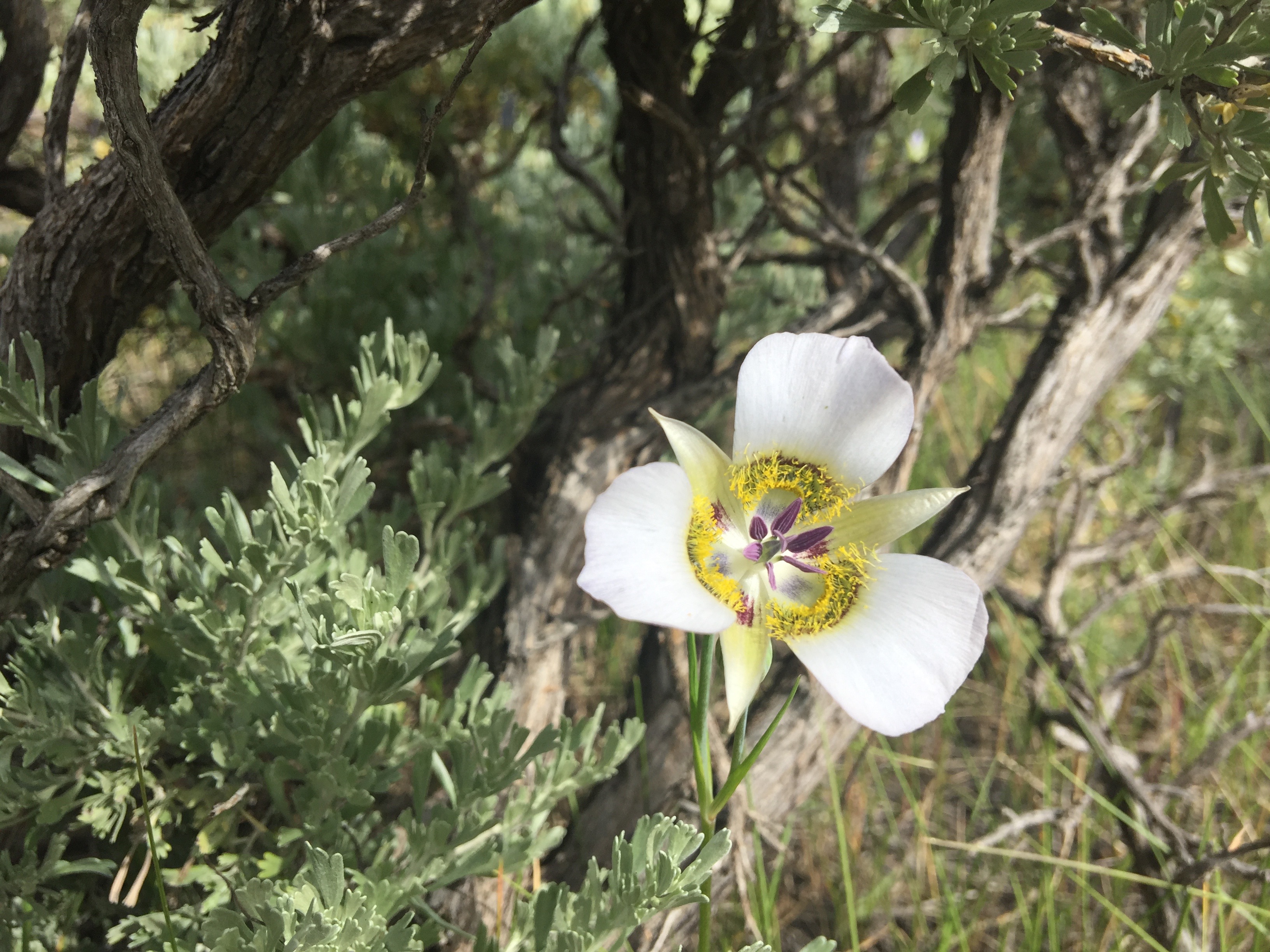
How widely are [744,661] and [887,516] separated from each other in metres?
0.21

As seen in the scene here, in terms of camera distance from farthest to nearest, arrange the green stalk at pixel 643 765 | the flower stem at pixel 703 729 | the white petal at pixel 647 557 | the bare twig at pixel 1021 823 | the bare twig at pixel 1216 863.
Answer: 1. the bare twig at pixel 1021 823
2. the green stalk at pixel 643 765
3. the bare twig at pixel 1216 863
4. the flower stem at pixel 703 729
5. the white petal at pixel 647 557

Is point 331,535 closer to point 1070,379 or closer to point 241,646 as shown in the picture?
point 241,646

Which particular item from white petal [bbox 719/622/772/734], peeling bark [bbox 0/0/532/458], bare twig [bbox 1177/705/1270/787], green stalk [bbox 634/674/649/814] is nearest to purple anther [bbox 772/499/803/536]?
white petal [bbox 719/622/772/734]

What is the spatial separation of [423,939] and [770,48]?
4.42ft

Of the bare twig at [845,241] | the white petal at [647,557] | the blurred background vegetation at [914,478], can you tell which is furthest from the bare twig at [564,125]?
the white petal at [647,557]

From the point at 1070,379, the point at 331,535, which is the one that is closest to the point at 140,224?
the point at 331,535

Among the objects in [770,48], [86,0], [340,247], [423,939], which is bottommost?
[423,939]

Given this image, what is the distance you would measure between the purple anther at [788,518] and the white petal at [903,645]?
10 cm

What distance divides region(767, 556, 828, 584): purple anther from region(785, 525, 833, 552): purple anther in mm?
10

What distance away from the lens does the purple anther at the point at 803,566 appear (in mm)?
916

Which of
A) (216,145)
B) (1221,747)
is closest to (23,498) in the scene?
(216,145)

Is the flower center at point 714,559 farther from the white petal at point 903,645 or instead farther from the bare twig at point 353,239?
the bare twig at point 353,239

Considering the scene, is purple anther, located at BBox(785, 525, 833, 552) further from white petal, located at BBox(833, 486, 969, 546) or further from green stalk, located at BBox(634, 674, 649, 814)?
green stalk, located at BBox(634, 674, 649, 814)

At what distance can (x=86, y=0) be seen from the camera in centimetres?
102
